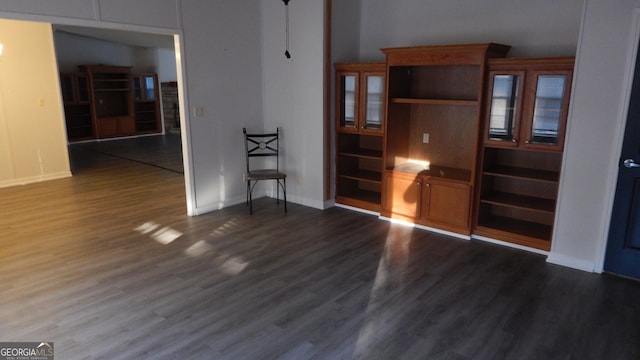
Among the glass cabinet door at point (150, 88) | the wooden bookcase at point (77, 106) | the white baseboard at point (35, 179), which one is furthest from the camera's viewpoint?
the glass cabinet door at point (150, 88)

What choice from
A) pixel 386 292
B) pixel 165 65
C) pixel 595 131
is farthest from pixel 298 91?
pixel 165 65

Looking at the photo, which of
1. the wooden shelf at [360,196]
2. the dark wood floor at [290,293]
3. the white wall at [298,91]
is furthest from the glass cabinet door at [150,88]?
the wooden shelf at [360,196]

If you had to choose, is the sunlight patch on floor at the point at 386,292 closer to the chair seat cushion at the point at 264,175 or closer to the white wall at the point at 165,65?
the chair seat cushion at the point at 264,175

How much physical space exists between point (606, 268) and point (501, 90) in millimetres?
1802

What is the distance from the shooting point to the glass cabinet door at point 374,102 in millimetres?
4966

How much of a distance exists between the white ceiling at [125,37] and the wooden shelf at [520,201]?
27.2 feet

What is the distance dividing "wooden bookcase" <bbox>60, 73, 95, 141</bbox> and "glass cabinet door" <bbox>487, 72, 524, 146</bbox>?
34.8 feet

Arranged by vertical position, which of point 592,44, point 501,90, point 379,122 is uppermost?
point 592,44

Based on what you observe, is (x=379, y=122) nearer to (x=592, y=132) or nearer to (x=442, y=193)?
(x=442, y=193)

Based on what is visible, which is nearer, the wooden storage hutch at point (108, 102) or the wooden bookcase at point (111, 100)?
the wooden storage hutch at point (108, 102)

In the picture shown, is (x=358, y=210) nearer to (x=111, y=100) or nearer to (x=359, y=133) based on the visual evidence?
(x=359, y=133)

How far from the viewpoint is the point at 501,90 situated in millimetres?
4094

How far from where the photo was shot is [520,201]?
4.28 metres

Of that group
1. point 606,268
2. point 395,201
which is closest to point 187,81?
point 395,201
